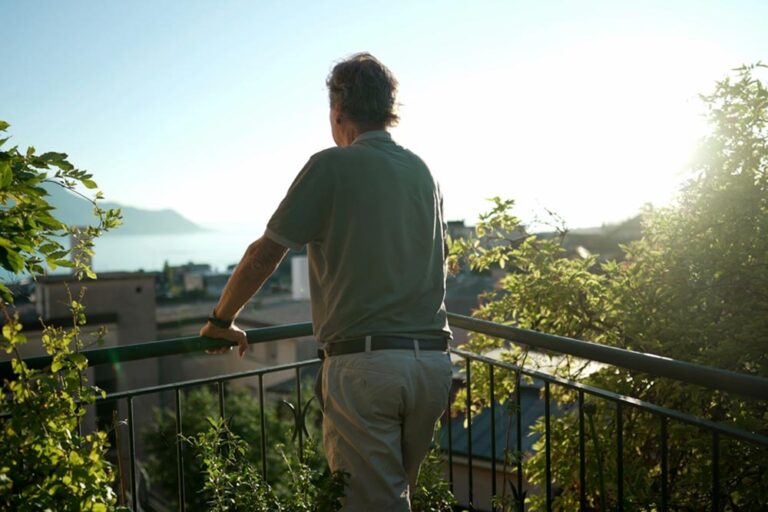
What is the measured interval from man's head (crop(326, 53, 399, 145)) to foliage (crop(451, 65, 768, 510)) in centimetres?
247

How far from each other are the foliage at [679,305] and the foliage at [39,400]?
111 inches

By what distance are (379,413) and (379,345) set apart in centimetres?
20

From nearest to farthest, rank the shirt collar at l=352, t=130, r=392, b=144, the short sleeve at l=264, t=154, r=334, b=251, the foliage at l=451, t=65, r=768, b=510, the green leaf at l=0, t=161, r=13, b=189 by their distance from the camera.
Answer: the green leaf at l=0, t=161, r=13, b=189
the short sleeve at l=264, t=154, r=334, b=251
the shirt collar at l=352, t=130, r=392, b=144
the foliage at l=451, t=65, r=768, b=510

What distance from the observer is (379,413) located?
1975 mm

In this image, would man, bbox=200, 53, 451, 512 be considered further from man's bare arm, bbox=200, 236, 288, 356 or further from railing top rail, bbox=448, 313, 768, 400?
railing top rail, bbox=448, 313, 768, 400

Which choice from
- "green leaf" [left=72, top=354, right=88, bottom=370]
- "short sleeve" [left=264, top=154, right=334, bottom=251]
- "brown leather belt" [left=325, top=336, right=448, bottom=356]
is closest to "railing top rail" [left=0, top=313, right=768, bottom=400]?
"green leaf" [left=72, top=354, right=88, bottom=370]

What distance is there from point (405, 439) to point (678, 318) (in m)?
2.66

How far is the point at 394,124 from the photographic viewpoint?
85.2 inches

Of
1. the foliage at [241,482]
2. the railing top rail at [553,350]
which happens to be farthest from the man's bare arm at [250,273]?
the foliage at [241,482]

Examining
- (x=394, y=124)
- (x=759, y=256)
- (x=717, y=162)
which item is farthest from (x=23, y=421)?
(x=717, y=162)

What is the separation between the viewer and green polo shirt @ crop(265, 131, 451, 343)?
6.33ft

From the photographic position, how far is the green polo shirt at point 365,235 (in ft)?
6.33

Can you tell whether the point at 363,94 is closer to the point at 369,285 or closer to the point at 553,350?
the point at 369,285

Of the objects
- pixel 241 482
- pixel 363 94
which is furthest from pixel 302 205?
pixel 241 482
